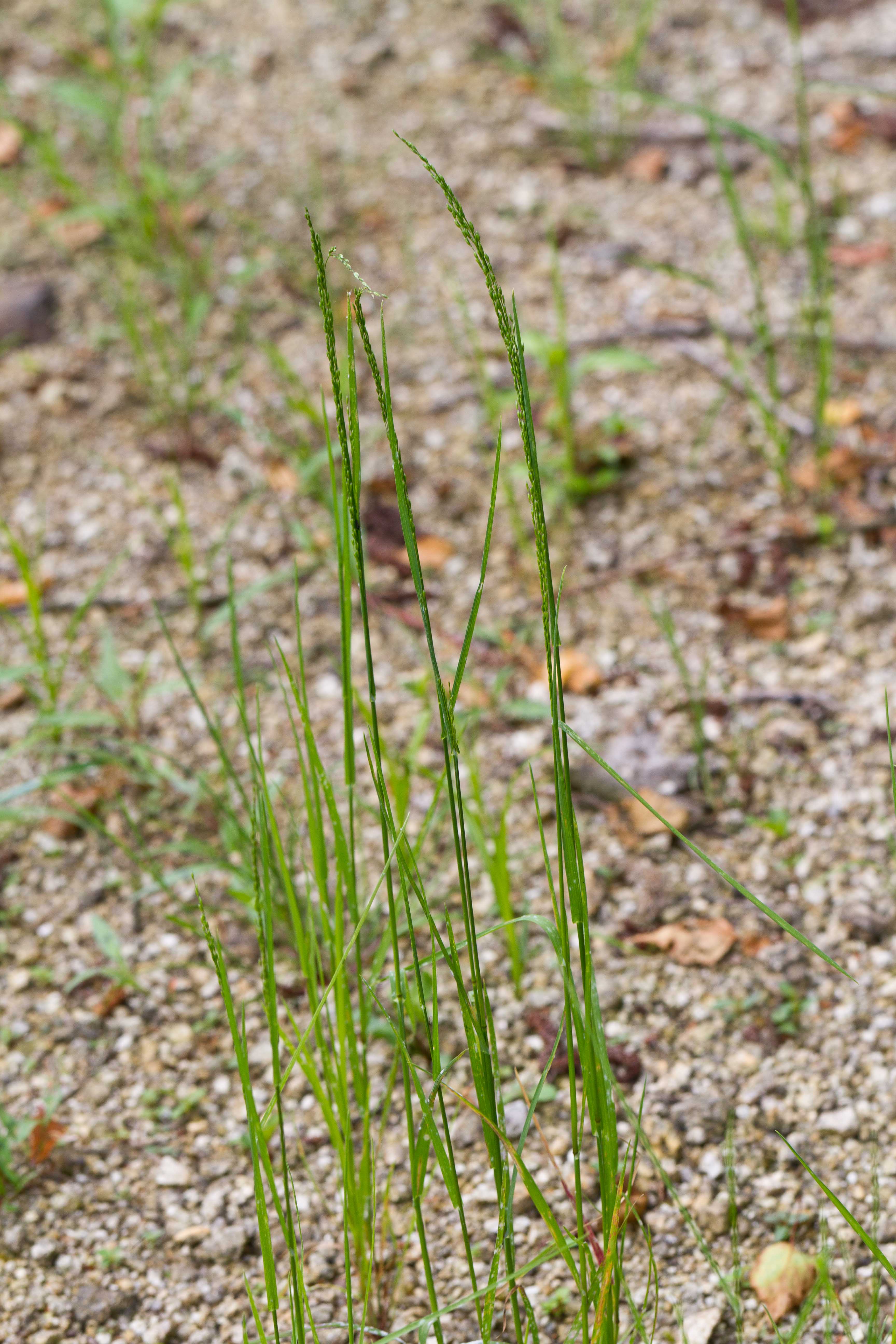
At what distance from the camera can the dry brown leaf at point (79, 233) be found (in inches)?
118

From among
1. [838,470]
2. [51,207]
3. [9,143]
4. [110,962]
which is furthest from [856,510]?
[9,143]

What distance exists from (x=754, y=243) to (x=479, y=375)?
0.77 metres

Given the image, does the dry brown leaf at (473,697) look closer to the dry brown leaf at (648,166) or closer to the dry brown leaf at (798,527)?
the dry brown leaf at (798,527)

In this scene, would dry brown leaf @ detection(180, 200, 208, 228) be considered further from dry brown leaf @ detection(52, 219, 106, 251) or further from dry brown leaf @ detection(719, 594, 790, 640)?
dry brown leaf @ detection(719, 594, 790, 640)

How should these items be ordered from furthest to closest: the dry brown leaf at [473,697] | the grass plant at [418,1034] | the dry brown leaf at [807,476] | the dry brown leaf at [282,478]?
1. the dry brown leaf at [282,478]
2. the dry brown leaf at [807,476]
3. the dry brown leaf at [473,697]
4. the grass plant at [418,1034]

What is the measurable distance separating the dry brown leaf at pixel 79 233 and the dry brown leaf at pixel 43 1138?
2.21 m

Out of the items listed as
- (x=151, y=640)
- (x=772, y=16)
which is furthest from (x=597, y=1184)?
(x=772, y=16)

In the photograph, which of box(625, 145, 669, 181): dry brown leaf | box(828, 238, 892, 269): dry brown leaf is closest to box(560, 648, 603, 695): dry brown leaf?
box(828, 238, 892, 269): dry brown leaf

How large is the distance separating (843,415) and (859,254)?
554 millimetres

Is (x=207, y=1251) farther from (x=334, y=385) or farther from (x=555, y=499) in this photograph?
(x=555, y=499)

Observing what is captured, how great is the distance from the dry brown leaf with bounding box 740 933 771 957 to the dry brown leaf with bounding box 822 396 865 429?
1.10 m

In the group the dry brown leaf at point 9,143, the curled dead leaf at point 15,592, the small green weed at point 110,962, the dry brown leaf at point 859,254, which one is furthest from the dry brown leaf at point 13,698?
the dry brown leaf at point 859,254

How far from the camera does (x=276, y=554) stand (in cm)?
236

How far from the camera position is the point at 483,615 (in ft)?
7.29
